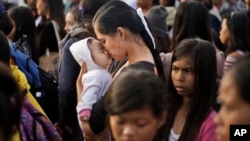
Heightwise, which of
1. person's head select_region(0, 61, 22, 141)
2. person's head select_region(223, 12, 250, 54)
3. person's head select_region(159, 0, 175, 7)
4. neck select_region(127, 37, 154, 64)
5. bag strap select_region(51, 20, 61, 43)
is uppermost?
person's head select_region(0, 61, 22, 141)

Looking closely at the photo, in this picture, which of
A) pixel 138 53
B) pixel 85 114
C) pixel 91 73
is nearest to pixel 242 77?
pixel 138 53

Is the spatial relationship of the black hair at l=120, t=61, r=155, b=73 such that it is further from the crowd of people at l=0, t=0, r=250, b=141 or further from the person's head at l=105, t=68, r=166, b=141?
the person's head at l=105, t=68, r=166, b=141

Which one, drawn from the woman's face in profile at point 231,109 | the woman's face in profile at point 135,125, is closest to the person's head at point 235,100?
the woman's face in profile at point 231,109

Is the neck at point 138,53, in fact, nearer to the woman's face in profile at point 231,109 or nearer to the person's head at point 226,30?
the woman's face in profile at point 231,109

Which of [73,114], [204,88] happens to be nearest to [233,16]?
[73,114]

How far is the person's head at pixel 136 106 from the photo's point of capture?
2732mm

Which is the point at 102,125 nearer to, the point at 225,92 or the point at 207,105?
the point at 207,105

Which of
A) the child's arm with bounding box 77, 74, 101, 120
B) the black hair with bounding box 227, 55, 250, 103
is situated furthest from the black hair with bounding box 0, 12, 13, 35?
the black hair with bounding box 227, 55, 250, 103

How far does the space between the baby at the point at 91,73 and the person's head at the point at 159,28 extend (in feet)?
4.96

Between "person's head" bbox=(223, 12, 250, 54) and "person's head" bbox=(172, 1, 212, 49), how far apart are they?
0.18 m

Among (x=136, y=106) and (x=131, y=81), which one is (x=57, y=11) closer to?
(x=131, y=81)

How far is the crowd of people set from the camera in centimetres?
246

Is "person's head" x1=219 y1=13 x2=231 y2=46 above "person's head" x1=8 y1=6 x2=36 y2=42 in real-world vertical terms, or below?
below

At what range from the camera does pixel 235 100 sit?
7.86 feet
